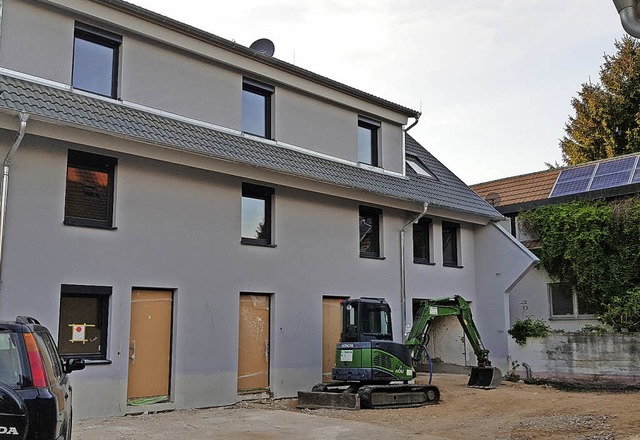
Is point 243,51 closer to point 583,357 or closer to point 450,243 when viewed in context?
point 450,243

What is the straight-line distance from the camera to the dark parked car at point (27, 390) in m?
4.95

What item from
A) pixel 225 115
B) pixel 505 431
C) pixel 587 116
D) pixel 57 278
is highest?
pixel 587 116

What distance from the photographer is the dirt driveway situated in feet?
32.3

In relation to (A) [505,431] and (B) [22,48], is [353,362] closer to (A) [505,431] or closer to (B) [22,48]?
(A) [505,431]

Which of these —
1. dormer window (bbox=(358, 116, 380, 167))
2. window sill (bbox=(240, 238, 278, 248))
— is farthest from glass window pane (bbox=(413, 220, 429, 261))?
window sill (bbox=(240, 238, 278, 248))

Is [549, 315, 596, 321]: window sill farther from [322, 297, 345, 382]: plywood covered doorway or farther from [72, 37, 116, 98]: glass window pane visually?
[72, 37, 116, 98]: glass window pane

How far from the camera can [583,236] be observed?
1794 cm

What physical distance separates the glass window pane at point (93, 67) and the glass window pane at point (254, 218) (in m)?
3.56

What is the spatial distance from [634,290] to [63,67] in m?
14.2

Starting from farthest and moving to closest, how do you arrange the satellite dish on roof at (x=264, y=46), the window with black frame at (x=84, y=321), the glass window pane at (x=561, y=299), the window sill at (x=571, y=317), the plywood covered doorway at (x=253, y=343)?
the glass window pane at (x=561, y=299) → the window sill at (x=571, y=317) → the satellite dish on roof at (x=264, y=46) → the plywood covered doorway at (x=253, y=343) → the window with black frame at (x=84, y=321)

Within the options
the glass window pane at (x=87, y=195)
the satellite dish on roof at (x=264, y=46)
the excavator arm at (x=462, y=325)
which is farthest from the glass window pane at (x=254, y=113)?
the excavator arm at (x=462, y=325)

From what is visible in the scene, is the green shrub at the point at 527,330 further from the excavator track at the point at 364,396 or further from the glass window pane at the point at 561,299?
the excavator track at the point at 364,396

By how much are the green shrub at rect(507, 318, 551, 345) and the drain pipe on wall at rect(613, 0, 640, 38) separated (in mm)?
13333

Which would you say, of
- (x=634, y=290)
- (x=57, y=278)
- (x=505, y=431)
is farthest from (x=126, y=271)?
(x=634, y=290)
